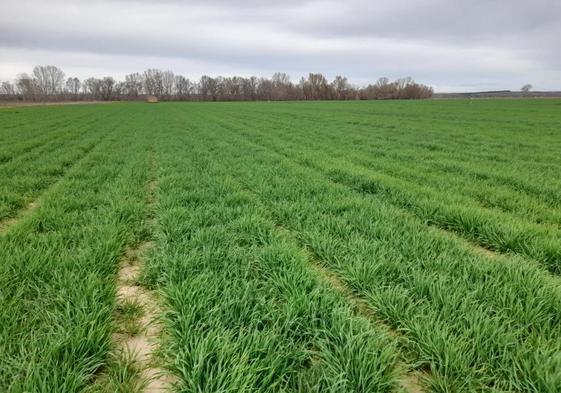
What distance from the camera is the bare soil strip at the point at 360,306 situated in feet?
5.97

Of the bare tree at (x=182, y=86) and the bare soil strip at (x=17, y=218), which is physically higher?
the bare tree at (x=182, y=86)

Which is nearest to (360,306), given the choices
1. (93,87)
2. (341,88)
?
(341,88)

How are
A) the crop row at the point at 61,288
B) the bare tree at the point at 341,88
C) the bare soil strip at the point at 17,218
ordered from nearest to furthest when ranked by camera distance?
the crop row at the point at 61,288
the bare soil strip at the point at 17,218
the bare tree at the point at 341,88

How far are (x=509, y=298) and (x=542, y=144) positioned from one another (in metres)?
13.4

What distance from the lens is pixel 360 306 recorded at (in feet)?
8.39

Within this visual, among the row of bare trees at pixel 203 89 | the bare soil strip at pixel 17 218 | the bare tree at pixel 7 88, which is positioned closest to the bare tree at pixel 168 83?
the row of bare trees at pixel 203 89

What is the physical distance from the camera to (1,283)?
2652 mm

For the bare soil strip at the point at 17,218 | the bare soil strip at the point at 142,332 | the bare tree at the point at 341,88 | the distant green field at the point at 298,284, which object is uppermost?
the bare tree at the point at 341,88

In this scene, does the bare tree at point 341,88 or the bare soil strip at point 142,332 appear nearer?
the bare soil strip at point 142,332

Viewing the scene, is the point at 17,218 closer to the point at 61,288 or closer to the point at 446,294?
the point at 61,288

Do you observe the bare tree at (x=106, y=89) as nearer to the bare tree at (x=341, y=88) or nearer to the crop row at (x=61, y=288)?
the bare tree at (x=341, y=88)

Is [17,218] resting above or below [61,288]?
below

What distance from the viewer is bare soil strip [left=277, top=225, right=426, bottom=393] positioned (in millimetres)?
1820

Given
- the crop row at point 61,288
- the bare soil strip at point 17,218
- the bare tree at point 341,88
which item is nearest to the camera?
the crop row at point 61,288
